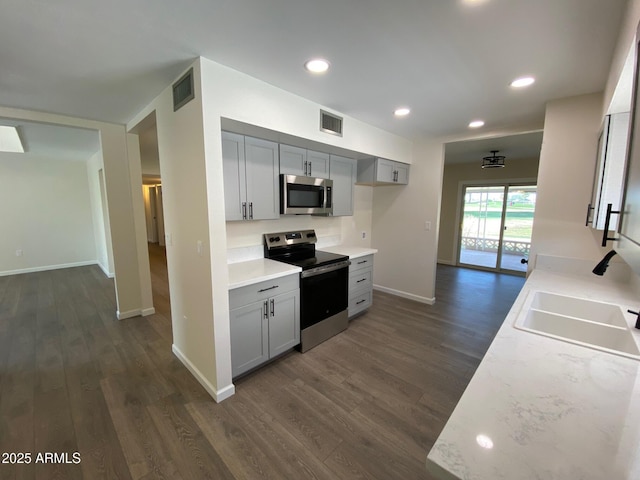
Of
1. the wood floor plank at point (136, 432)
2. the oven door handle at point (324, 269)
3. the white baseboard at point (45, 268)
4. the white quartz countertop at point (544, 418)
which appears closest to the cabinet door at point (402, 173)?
the oven door handle at point (324, 269)

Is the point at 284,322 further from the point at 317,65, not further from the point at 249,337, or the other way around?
the point at 317,65

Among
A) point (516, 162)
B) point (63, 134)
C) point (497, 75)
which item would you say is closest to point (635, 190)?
point (497, 75)

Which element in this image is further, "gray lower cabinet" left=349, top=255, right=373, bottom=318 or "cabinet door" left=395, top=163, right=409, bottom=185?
"cabinet door" left=395, top=163, right=409, bottom=185

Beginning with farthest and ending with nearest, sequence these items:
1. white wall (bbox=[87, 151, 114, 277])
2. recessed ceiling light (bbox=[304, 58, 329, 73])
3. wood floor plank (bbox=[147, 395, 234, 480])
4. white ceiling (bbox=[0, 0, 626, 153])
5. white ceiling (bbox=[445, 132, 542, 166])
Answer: white wall (bbox=[87, 151, 114, 277]) < white ceiling (bbox=[445, 132, 542, 166]) < recessed ceiling light (bbox=[304, 58, 329, 73]) < wood floor plank (bbox=[147, 395, 234, 480]) < white ceiling (bbox=[0, 0, 626, 153])

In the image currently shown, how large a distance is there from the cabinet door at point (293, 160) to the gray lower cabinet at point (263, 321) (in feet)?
3.69

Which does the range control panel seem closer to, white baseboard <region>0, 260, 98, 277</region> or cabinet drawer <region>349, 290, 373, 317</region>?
cabinet drawer <region>349, 290, 373, 317</region>

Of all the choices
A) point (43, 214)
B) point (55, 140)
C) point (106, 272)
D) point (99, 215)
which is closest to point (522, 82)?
point (55, 140)

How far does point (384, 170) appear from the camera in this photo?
12.1 ft

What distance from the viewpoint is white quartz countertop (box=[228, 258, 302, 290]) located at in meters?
2.16

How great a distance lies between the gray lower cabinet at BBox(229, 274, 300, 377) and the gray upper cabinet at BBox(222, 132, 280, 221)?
698 mm

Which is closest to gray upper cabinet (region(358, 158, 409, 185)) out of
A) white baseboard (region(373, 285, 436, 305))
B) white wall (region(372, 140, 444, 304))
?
white wall (region(372, 140, 444, 304))

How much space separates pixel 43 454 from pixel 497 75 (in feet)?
13.3

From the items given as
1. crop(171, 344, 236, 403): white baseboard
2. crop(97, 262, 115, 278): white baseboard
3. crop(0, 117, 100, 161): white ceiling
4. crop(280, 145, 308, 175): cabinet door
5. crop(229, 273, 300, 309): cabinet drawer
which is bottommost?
crop(171, 344, 236, 403): white baseboard

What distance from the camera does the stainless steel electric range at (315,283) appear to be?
2.73 m
